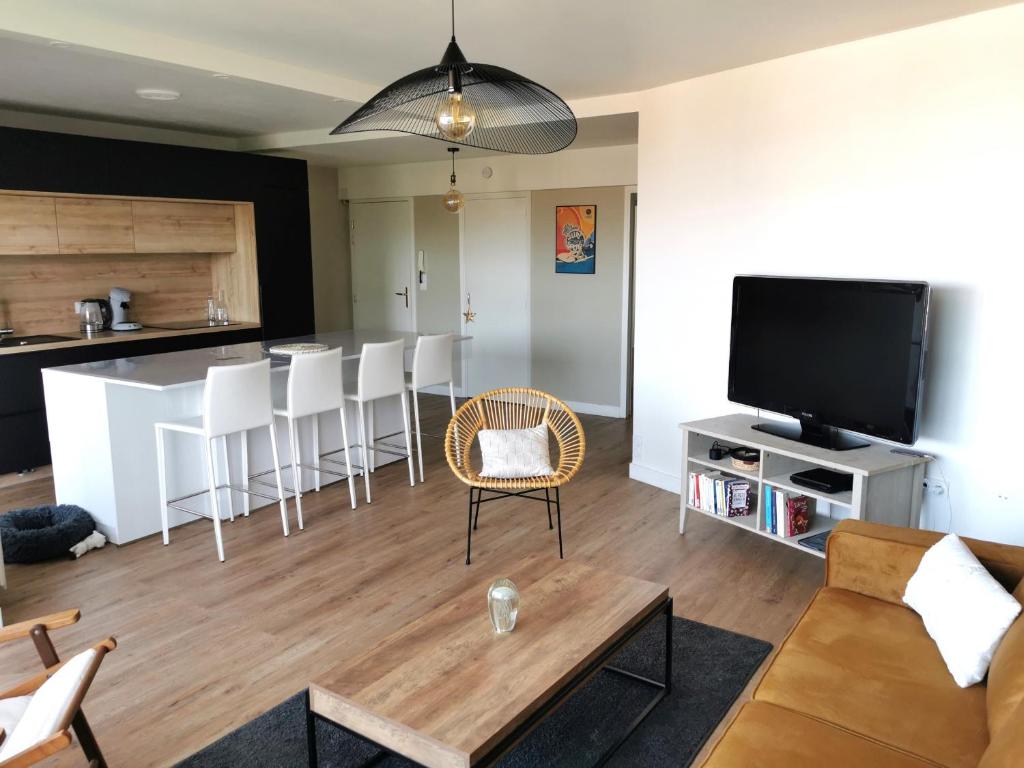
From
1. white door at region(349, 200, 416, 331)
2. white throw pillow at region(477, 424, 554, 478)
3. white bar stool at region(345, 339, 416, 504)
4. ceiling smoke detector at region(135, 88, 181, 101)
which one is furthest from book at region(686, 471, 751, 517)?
white door at region(349, 200, 416, 331)

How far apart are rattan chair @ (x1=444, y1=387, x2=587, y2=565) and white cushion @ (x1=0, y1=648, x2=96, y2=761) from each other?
1.94 metres

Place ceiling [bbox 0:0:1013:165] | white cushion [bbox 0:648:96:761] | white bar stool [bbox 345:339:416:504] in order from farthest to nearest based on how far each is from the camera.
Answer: white bar stool [bbox 345:339:416:504], ceiling [bbox 0:0:1013:165], white cushion [bbox 0:648:96:761]

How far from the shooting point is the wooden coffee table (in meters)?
1.89

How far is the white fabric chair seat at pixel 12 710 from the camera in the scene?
78.6 inches

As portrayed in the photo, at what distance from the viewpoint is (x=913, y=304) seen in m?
3.32

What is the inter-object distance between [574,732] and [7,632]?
1.70m

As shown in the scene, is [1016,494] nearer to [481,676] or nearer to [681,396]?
[681,396]

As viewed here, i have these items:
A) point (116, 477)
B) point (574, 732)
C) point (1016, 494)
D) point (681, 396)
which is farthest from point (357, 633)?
point (1016, 494)

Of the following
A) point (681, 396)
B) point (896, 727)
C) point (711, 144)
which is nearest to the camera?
point (896, 727)

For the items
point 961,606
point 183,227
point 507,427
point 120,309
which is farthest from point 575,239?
point 961,606

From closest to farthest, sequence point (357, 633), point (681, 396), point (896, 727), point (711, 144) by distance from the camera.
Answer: point (896, 727)
point (357, 633)
point (711, 144)
point (681, 396)

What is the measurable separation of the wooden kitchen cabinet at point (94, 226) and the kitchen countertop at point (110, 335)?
2.05 ft

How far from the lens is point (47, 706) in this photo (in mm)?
1909

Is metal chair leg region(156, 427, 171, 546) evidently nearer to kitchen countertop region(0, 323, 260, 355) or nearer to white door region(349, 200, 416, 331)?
kitchen countertop region(0, 323, 260, 355)
